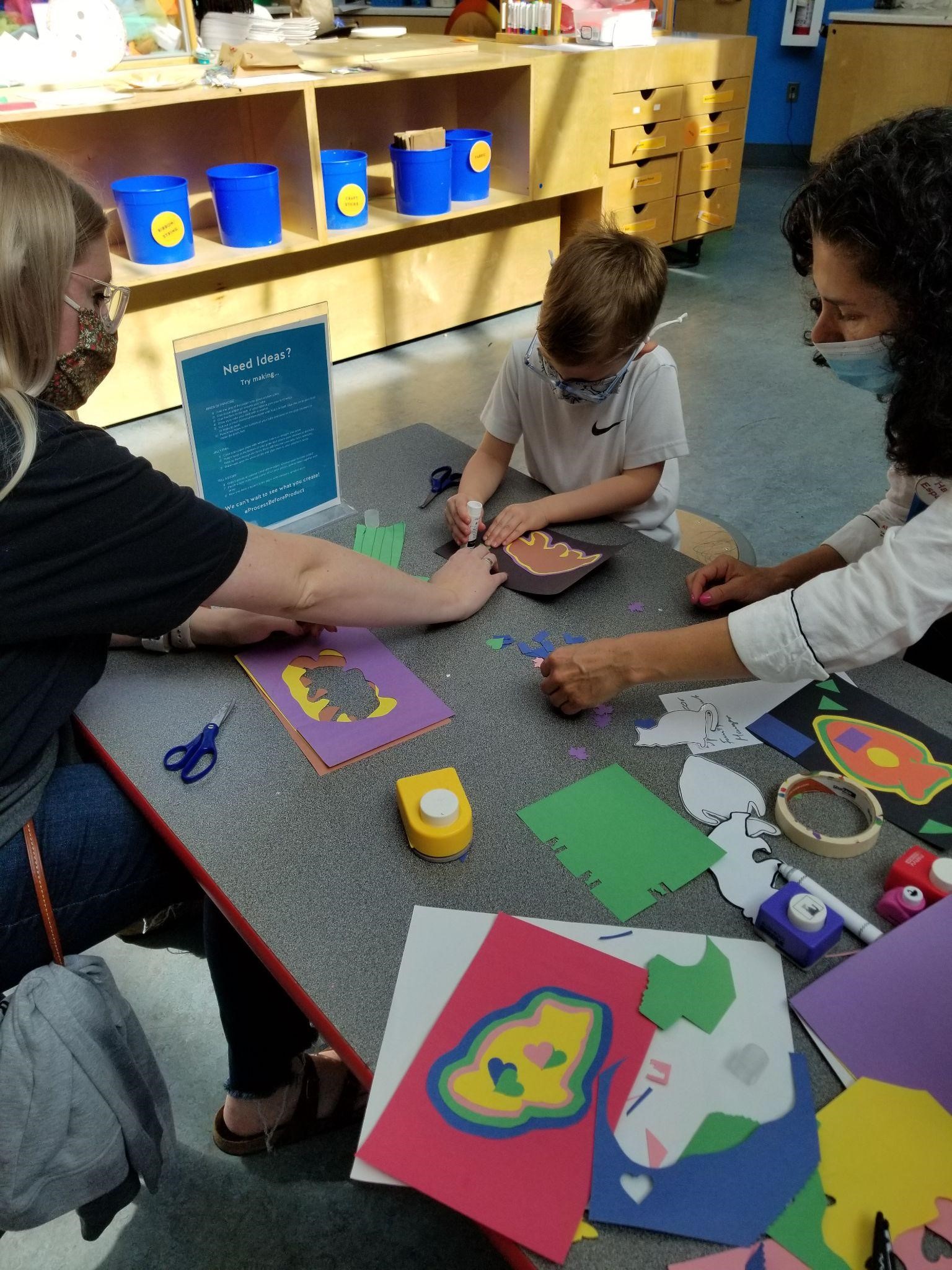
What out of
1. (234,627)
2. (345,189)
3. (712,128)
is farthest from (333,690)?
(712,128)

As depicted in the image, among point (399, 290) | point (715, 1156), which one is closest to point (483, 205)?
point (399, 290)

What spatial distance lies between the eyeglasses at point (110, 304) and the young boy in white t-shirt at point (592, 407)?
1.76 ft

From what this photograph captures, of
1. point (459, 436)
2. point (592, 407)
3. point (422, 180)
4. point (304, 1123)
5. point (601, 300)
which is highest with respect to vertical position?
point (601, 300)

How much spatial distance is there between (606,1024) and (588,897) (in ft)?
0.41

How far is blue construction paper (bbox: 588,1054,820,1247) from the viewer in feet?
2.00

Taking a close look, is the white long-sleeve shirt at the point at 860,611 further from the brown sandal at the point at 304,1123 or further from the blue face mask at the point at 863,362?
the brown sandal at the point at 304,1123

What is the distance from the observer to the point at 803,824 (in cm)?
89

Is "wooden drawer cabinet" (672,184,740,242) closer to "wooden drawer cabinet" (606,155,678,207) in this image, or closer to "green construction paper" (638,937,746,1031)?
"wooden drawer cabinet" (606,155,678,207)

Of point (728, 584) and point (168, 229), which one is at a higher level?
point (168, 229)

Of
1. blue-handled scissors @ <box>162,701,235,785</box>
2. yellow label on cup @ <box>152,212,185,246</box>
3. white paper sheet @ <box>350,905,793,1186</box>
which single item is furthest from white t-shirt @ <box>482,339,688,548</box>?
yellow label on cup @ <box>152,212,185,246</box>

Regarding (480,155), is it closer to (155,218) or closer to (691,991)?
(155,218)

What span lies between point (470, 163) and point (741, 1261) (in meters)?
3.65

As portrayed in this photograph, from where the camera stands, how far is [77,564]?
0.88 meters

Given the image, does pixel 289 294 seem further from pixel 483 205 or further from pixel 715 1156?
pixel 715 1156
